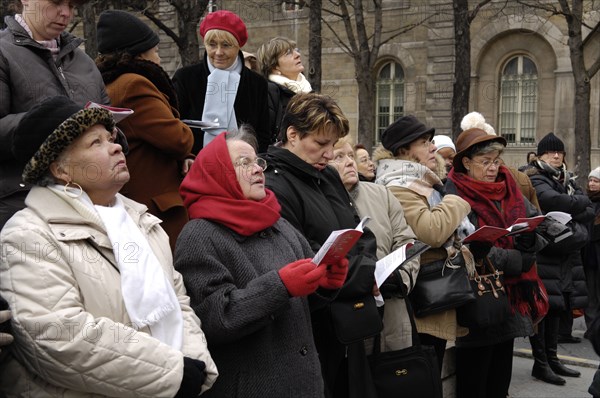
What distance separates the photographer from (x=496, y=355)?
231 inches

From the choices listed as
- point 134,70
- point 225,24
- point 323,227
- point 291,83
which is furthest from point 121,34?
point 291,83

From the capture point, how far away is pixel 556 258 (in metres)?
7.68

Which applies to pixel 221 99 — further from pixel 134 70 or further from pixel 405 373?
pixel 405 373

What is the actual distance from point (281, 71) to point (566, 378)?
12.7 ft

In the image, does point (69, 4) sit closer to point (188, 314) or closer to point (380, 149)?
point (188, 314)

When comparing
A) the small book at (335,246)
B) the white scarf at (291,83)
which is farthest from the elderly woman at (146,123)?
the white scarf at (291,83)

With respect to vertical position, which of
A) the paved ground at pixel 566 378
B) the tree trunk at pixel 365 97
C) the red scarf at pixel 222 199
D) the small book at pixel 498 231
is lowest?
the paved ground at pixel 566 378

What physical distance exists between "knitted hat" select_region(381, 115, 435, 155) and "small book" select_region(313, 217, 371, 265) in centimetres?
213

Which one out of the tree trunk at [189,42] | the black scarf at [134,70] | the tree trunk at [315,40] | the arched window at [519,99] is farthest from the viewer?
the arched window at [519,99]

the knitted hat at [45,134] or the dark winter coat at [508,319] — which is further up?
the knitted hat at [45,134]

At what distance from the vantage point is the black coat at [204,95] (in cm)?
562

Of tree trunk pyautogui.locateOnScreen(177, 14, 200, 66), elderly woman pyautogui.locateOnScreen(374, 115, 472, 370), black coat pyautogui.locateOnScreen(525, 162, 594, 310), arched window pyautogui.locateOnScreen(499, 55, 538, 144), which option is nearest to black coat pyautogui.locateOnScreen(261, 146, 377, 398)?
elderly woman pyautogui.locateOnScreen(374, 115, 472, 370)

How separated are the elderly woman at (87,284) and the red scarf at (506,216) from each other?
3.08 metres

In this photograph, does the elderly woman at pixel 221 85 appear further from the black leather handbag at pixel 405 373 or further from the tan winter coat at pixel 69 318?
the tan winter coat at pixel 69 318
